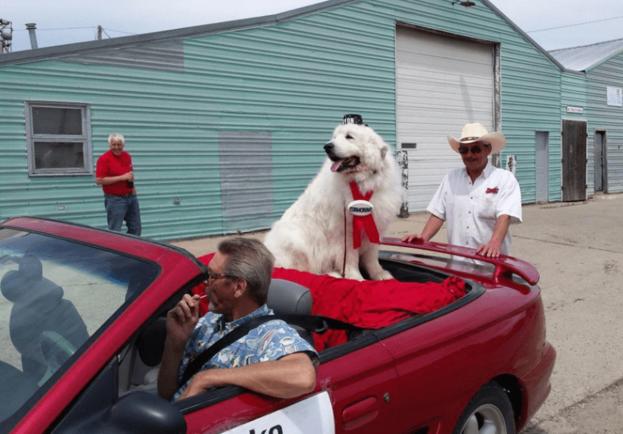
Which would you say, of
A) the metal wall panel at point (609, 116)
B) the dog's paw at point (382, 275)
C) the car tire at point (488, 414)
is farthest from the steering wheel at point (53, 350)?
the metal wall panel at point (609, 116)

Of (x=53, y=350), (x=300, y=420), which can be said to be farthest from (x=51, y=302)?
(x=300, y=420)

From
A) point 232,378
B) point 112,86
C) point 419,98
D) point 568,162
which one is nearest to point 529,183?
point 568,162

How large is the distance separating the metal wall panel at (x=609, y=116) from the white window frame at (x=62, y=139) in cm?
1716

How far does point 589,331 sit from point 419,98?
10314 millimetres

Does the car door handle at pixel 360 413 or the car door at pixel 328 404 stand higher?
the car door at pixel 328 404

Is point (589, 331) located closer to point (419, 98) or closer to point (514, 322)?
→ point (514, 322)

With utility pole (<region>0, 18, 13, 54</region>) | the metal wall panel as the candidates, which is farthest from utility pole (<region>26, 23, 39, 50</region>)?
the metal wall panel

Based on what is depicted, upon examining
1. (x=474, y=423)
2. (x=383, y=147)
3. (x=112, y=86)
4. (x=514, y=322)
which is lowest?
(x=474, y=423)

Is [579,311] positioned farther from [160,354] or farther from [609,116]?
[609,116]

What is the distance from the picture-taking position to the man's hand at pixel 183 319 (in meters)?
2.03

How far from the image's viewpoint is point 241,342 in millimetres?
2061

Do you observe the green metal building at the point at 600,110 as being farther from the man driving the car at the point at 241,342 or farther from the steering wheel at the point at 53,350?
the steering wheel at the point at 53,350

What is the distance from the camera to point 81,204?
368 inches

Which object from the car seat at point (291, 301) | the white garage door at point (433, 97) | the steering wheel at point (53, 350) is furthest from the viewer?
the white garage door at point (433, 97)
